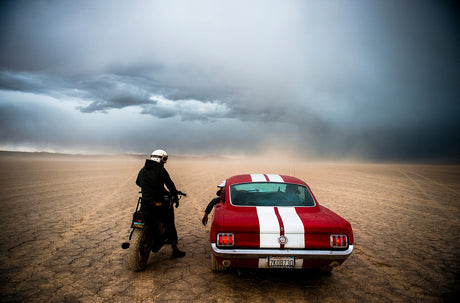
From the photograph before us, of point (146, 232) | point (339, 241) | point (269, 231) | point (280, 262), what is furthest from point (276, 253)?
point (146, 232)

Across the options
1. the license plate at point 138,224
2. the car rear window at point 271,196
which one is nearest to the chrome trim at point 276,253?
the car rear window at point 271,196

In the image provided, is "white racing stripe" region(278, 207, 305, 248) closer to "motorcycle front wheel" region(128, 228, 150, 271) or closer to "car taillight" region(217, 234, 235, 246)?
"car taillight" region(217, 234, 235, 246)

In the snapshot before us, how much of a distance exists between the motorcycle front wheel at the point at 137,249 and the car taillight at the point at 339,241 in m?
2.84

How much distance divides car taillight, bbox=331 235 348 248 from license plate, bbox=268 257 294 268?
0.60 meters

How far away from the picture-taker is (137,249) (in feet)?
13.3

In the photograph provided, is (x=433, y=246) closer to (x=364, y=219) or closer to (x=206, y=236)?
(x=364, y=219)

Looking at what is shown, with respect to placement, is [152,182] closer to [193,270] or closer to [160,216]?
[160,216]

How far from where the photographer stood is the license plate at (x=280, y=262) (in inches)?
132

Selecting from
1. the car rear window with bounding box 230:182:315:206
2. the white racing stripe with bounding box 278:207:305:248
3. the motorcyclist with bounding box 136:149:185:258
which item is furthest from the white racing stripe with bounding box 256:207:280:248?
the motorcyclist with bounding box 136:149:185:258

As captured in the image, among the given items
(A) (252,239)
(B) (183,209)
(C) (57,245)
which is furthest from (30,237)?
(A) (252,239)

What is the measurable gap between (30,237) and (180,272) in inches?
162

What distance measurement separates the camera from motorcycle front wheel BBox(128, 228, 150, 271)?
13.2ft

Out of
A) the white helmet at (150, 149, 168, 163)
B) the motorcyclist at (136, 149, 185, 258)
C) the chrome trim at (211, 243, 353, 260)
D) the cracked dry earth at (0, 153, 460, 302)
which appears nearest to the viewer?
the chrome trim at (211, 243, 353, 260)

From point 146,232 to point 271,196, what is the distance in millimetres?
2244
